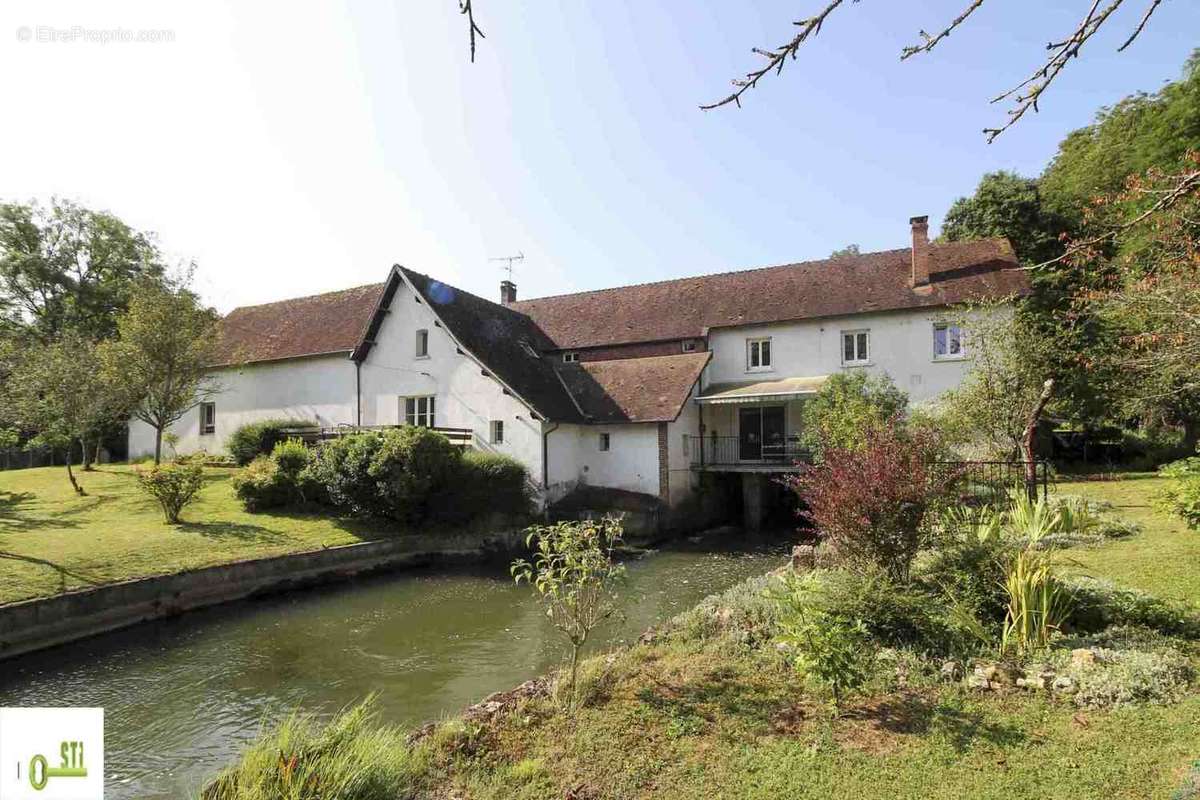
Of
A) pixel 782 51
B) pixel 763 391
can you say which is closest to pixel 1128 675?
pixel 782 51

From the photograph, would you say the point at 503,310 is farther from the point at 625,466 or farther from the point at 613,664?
the point at 613,664

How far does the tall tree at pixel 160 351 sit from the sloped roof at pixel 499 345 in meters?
8.81

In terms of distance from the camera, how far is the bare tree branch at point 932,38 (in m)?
2.99

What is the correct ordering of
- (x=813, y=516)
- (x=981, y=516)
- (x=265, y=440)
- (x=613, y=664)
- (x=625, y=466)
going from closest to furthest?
(x=613, y=664), (x=813, y=516), (x=981, y=516), (x=625, y=466), (x=265, y=440)

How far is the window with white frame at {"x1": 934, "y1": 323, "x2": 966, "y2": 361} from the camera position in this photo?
23.5 meters

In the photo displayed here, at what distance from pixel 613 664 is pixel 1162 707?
506cm

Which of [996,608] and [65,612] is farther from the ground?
[996,608]

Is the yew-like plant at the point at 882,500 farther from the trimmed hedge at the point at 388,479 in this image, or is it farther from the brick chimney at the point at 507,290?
the brick chimney at the point at 507,290

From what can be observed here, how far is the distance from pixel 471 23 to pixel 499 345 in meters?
23.9

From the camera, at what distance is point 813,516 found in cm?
869

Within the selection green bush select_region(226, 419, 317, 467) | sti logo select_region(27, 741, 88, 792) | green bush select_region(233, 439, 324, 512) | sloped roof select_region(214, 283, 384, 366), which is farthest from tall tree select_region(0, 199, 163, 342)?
sti logo select_region(27, 741, 88, 792)

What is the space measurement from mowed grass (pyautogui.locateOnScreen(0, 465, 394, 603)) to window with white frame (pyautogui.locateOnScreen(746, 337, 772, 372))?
16.4m

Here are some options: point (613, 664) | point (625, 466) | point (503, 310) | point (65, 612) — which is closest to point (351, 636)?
point (65, 612)

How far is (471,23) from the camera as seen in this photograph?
101 inches
